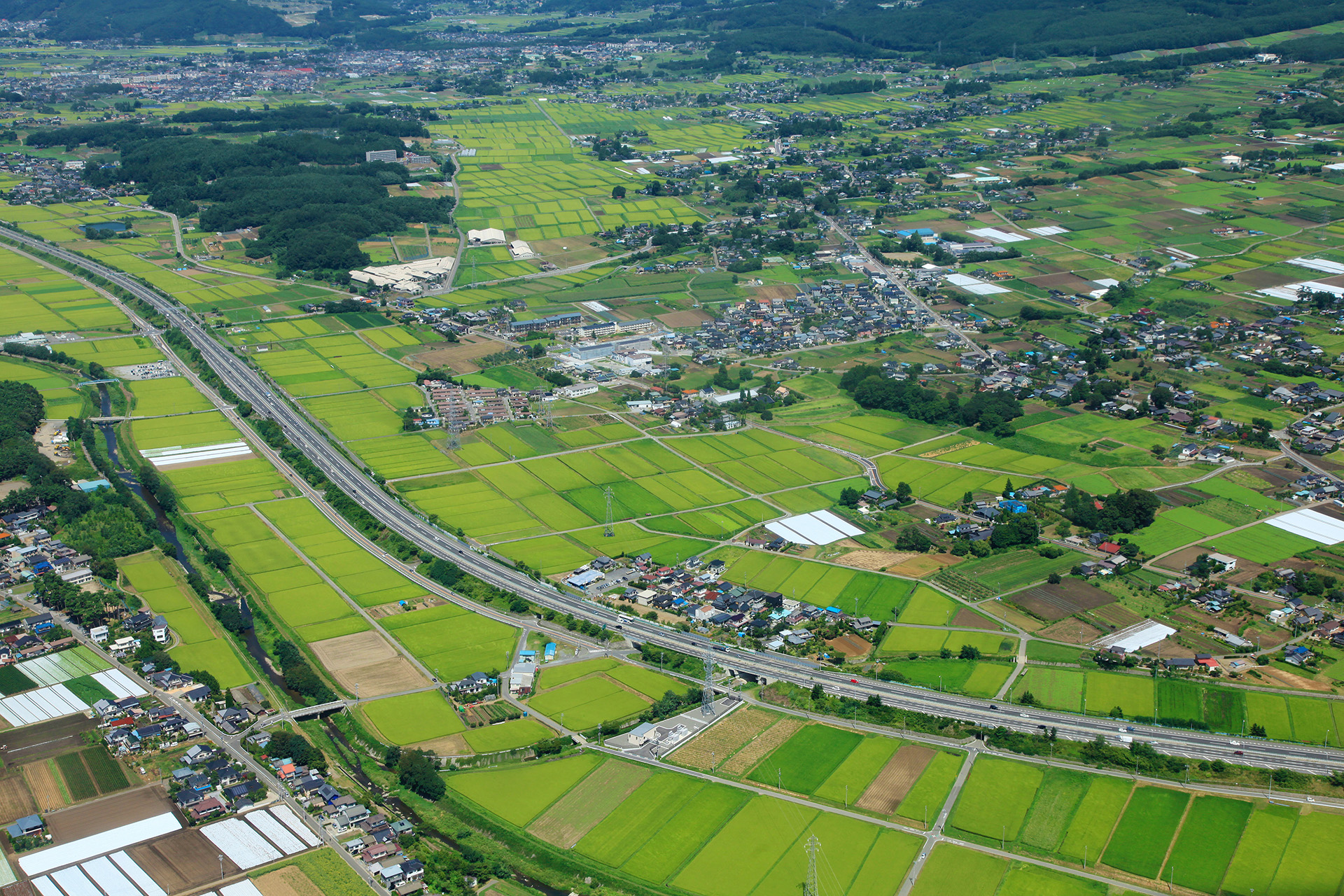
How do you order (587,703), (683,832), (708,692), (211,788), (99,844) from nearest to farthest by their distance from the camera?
(99,844)
(683,832)
(211,788)
(708,692)
(587,703)

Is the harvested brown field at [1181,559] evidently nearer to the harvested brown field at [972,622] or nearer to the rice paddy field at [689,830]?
the harvested brown field at [972,622]

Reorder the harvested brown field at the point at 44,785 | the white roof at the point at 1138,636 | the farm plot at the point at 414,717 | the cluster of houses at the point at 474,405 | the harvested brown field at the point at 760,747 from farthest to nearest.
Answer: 1. the cluster of houses at the point at 474,405
2. the white roof at the point at 1138,636
3. the farm plot at the point at 414,717
4. the harvested brown field at the point at 760,747
5. the harvested brown field at the point at 44,785

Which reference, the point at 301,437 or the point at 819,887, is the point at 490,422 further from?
the point at 819,887

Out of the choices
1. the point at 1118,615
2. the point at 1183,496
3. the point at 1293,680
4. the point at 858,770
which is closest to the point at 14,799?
the point at 858,770

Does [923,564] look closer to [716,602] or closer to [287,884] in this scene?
[716,602]

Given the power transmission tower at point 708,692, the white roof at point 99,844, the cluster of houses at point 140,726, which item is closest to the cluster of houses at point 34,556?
the cluster of houses at point 140,726

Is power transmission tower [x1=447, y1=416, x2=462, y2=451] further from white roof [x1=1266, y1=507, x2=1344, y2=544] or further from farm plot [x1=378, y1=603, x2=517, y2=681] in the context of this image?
white roof [x1=1266, y1=507, x2=1344, y2=544]
